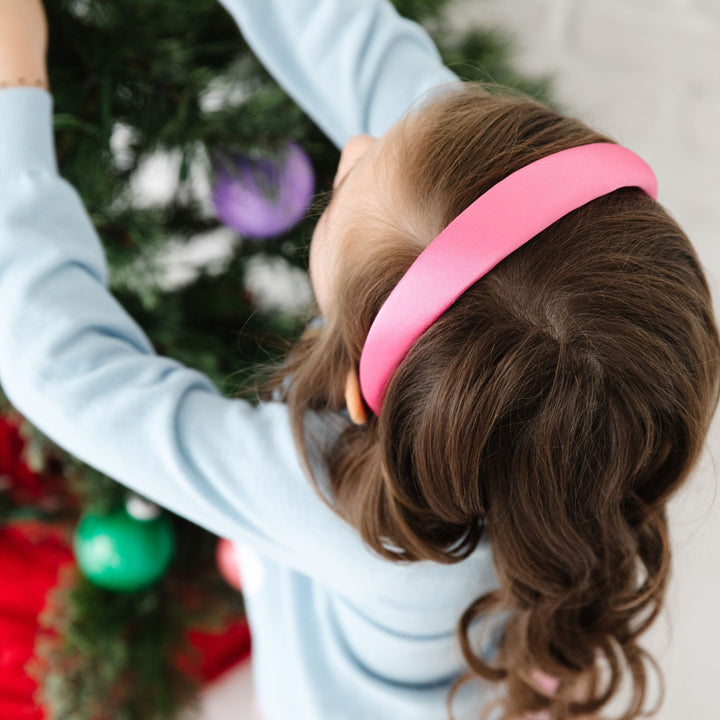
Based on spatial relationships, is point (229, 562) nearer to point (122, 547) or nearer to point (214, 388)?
point (122, 547)

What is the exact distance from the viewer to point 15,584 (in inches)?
33.9

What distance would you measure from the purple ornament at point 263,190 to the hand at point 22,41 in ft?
0.48

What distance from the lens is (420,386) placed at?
41 centimetres

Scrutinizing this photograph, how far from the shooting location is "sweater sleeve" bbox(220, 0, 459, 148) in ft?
1.91

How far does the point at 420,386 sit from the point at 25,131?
1.04ft

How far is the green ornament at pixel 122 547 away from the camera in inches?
28.3

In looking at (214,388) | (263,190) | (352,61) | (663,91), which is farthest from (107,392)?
(663,91)

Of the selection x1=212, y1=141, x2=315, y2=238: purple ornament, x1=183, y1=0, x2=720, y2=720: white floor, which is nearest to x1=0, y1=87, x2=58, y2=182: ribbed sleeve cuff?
x1=212, y1=141, x2=315, y2=238: purple ornament

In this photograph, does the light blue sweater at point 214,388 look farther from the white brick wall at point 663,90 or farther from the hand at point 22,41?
the white brick wall at point 663,90

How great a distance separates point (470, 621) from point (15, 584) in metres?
0.57

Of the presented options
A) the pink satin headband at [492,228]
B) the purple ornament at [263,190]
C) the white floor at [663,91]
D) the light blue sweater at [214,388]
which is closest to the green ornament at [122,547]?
the light blue sweater at [214,388]

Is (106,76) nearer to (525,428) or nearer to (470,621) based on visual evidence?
(525,428)

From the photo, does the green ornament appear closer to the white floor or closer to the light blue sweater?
the light blue sweater

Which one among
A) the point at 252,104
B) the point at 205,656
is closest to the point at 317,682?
the point at 205,656
